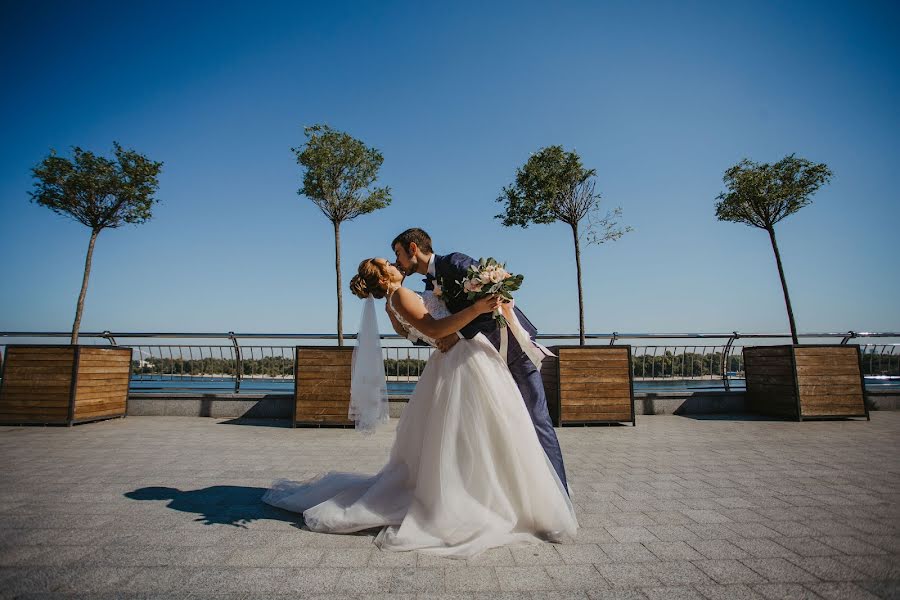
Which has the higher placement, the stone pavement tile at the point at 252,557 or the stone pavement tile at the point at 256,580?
the stone pavement tile at the point at 256,580

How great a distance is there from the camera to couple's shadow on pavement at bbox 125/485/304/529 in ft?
10.1

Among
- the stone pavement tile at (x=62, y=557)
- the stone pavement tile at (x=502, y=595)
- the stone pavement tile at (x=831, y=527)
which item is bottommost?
the stone pavement tile at (x=831, y=527)

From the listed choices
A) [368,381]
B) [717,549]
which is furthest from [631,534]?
[368,381]

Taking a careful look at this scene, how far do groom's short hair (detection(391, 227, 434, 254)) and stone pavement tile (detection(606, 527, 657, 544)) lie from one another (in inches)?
90.6

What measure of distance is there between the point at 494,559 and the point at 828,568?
1724mm

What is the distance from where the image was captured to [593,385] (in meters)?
7.81

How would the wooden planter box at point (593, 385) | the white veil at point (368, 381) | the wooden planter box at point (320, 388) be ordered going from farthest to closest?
the wooden planter box at point (593, 385) < the wooden planter box at point (320, 388) < the white veil at point (368, 381)

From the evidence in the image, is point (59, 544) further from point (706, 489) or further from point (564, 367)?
point (564, 367)

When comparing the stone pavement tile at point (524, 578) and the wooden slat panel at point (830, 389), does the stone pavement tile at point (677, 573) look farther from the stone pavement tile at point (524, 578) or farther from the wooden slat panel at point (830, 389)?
the wooden slat panel at point (830, 389)

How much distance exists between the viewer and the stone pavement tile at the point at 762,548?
2.41 m

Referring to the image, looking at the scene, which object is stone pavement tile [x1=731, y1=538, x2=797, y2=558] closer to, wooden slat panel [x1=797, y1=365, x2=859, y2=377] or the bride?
the bride

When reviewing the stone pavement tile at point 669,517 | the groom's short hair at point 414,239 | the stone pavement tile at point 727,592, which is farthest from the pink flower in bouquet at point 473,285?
the stone pavement tile at point 669,517

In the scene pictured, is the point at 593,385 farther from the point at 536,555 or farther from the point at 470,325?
the point at 536,555

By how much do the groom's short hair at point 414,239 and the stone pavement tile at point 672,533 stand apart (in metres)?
2.45
